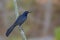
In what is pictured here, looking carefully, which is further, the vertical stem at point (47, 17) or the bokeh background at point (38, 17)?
the vertical stem at point (47, 17)

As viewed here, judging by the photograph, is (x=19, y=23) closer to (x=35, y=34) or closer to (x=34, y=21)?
(x=35, y=34)

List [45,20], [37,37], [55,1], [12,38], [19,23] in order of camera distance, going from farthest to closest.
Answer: [55,1]
[45,20]
[37,37]
[12,38]
[19,23]

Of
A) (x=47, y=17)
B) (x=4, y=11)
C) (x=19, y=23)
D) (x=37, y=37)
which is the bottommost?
(x=19, y=23)

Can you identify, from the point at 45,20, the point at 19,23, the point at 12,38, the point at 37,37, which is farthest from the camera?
the point at 45,20

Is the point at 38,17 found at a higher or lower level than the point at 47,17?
higher

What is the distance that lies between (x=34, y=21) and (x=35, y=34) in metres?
0.95

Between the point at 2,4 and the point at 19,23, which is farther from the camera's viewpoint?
the point at 2,4

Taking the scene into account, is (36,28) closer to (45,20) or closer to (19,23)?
(45,20)

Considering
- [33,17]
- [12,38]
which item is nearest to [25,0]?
[33,17]

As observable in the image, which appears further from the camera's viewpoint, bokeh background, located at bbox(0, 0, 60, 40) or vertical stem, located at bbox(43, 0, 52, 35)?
vertical stem, located at bbox(43, 0, 52, 35)

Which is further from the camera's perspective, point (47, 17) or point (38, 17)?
point (38, 17)

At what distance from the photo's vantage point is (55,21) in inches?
462

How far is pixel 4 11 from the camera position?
38.7ft

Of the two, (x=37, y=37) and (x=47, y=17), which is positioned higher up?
(x=47, y=17)
